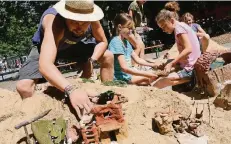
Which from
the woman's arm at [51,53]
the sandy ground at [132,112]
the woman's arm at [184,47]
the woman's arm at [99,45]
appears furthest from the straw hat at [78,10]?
the woman's arm at [184,47]

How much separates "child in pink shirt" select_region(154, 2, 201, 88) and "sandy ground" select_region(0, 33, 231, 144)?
61.6 inches

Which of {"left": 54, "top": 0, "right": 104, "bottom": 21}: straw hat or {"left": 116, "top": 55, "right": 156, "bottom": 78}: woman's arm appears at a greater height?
{"left": 54, "top": 0, "right": 104, "bottom": 21}: straw hat

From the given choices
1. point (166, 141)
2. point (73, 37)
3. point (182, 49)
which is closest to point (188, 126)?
point (166, 141)

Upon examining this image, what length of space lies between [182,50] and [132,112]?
254 centimetres

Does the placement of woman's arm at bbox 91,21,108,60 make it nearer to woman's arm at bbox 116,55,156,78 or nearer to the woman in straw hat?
the woman in straw hat

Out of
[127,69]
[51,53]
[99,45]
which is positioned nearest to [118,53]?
[127,69]

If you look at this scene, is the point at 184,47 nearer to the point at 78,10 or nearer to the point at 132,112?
the point at 132,112

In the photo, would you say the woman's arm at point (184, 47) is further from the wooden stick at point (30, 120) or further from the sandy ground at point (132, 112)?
the wooden stick at point (30, 120)

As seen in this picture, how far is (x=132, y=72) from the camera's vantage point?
17.9ft

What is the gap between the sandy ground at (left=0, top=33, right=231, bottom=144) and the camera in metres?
3.26

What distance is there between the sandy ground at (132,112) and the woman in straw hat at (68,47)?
0.64 feet

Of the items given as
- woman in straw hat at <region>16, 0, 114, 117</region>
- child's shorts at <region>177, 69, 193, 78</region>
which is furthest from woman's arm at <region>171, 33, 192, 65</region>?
woman in straw hat at <region>16, 0, 114, 117</region>

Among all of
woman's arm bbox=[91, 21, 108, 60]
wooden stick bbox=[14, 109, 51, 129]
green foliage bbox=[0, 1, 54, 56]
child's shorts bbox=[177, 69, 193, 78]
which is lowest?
green foliage bbox=[0, 1, 54, 56]

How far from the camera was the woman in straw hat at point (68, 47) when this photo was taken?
122 inches
